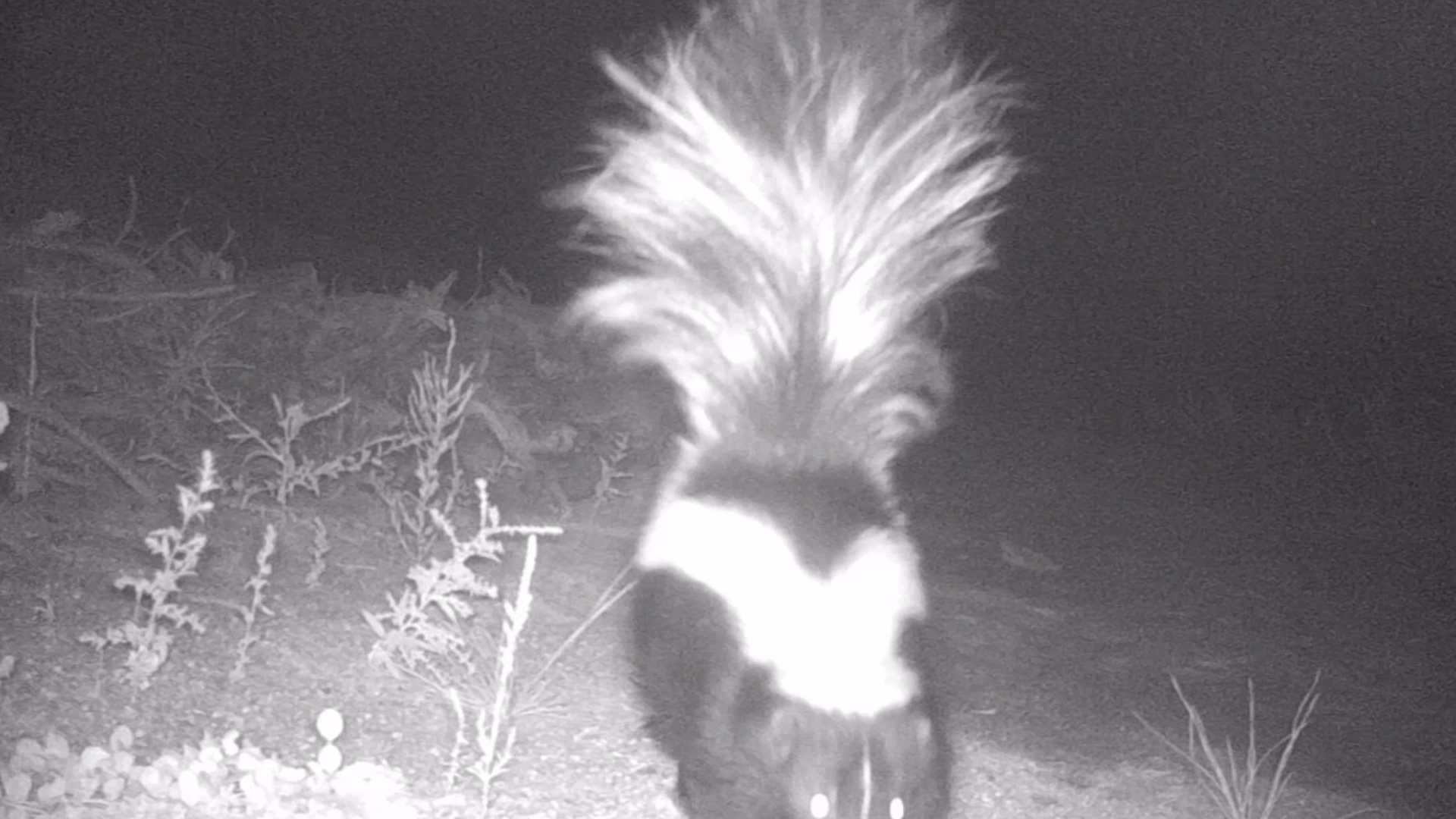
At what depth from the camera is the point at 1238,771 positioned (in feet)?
12.6

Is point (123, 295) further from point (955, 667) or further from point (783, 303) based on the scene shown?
point (955, 667)

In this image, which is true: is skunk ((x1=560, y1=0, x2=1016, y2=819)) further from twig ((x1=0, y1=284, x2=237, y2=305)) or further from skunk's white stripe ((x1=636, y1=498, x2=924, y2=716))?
twig ((x1=0, y1=284, x2=237, y2=305))

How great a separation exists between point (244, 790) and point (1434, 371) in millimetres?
11062

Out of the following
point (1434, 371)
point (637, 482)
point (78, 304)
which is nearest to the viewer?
point (78, 304)

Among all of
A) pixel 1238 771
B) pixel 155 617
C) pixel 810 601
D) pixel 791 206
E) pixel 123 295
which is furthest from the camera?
pixel 123 295

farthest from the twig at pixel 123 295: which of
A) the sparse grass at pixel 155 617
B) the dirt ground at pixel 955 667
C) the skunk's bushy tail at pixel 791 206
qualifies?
the skunk's bushy tail at pixel 791 206

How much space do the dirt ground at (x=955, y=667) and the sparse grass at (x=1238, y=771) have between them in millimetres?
67

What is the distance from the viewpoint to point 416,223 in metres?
10.0

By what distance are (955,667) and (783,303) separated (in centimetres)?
156

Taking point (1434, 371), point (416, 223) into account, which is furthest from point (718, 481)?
point (1434, 371)

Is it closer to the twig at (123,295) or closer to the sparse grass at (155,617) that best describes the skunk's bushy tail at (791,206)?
the sparse grass at (155,617)

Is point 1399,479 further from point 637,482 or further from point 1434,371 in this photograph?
point 637,482

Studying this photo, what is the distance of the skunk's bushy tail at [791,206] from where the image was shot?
3.38 m

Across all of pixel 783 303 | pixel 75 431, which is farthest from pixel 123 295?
pixel 783 303
